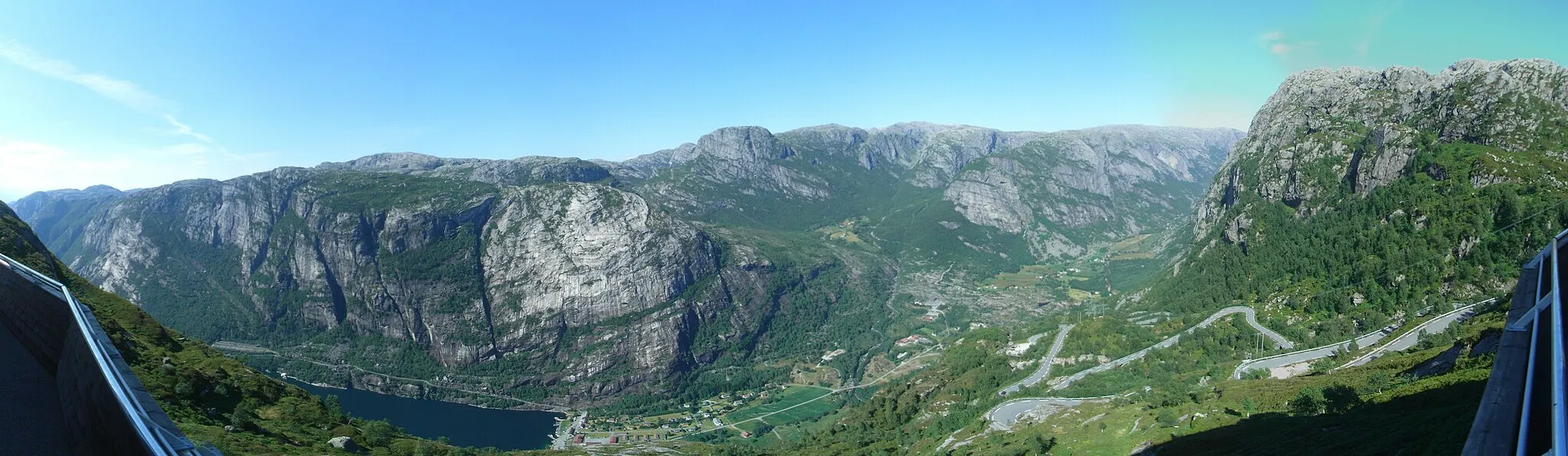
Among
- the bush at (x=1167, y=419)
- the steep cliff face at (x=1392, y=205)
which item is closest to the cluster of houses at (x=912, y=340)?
the steep cliff face at (x=1392, y=205)

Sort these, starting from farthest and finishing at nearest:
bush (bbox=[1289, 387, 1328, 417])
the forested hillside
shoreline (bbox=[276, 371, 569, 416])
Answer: shoreline (bbox=[276, 371, 569, 416]) < bush (bbox=[1289, 387, 1328, 417]) < the forested hillside

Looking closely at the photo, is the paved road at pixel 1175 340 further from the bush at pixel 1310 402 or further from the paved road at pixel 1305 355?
the bush at pixel 1310 402

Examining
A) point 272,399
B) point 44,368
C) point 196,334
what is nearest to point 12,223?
point 272,399

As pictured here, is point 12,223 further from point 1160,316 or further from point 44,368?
point 1160,316

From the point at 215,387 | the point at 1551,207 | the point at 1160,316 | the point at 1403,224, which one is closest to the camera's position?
the point at 215,387

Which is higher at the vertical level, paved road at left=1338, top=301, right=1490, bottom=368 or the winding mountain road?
paved road at left=1338, top=301, right=1490, bottom=368

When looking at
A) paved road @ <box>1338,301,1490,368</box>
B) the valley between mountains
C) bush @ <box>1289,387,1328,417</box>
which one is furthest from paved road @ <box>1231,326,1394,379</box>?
bush @ <box>1289,387,1328,417</box>

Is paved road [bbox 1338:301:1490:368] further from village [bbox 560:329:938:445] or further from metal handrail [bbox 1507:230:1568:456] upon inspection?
village [bbox 560:329:938:445]
